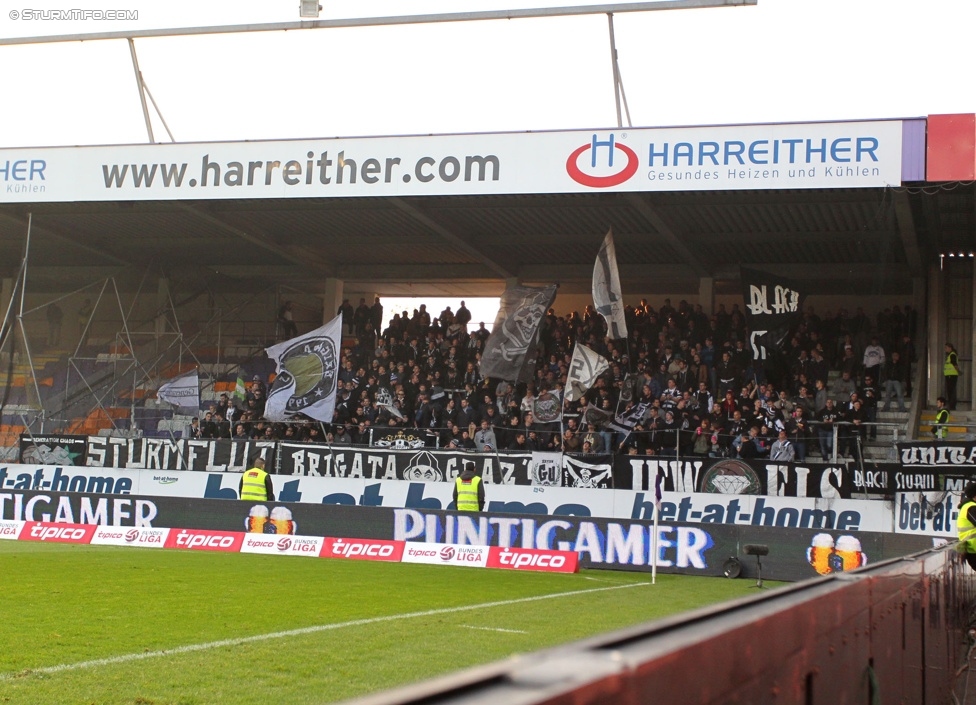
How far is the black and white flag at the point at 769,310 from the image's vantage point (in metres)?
24.5

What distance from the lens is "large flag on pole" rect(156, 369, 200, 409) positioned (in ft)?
99.7

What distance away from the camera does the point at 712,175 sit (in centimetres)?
2134

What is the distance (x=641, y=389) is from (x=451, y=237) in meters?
6.29

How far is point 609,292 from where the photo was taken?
2452 centimetres

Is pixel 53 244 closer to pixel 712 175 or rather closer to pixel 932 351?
pixel 712 175

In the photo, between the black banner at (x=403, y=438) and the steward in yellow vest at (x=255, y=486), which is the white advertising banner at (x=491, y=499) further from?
the steward in yellow vest at (x=255, y=486)

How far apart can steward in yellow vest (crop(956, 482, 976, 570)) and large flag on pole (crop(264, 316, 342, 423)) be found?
18073 mm

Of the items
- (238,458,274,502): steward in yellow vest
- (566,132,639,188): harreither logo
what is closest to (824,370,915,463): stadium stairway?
(566,132,639,188): harreither logo

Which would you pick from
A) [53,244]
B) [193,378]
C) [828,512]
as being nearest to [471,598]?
[828,512]

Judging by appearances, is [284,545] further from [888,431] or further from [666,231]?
[888,431]

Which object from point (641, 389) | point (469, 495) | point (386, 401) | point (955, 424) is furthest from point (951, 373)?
point (386, 401)

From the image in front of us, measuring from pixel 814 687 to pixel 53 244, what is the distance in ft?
111

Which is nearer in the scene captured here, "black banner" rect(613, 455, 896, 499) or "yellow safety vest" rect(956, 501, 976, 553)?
"yellow safety vest" rect(956, 501, 976, 553)

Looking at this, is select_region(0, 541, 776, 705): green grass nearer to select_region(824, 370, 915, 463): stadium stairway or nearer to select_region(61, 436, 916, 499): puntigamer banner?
select_region(61, 436, 916, 499): puntigamer banner
